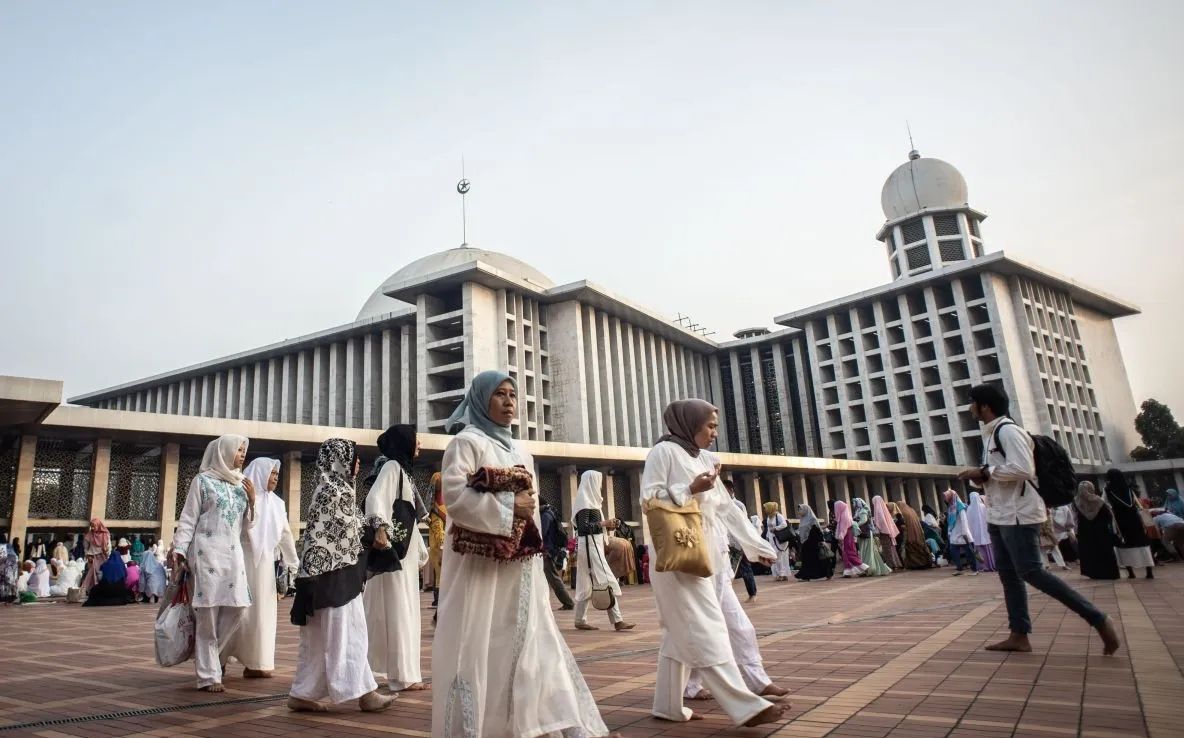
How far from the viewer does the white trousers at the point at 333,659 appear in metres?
4.39

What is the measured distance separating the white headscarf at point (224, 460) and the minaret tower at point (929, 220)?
53111mm

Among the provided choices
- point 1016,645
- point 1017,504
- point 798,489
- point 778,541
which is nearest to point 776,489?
point 798,489

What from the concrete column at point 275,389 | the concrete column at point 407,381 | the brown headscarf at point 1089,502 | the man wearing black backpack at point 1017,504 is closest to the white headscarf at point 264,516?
the man wearing black backpack at point 1017,504

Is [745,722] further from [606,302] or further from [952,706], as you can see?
[606,302]

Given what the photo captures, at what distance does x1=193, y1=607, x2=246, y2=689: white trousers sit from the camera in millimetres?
5199

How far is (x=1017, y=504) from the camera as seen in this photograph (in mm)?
5285

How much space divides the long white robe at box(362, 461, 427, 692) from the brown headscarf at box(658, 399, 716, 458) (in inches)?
78.9

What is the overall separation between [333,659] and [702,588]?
225 cm

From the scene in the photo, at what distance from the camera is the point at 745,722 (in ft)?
11.2

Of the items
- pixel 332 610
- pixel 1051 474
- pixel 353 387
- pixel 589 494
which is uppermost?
pixel 353 387

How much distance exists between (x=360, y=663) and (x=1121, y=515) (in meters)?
10.9

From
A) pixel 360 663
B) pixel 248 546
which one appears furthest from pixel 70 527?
pixel 360 663

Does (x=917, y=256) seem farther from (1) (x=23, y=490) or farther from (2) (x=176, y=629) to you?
(2) (x=176, y=629)

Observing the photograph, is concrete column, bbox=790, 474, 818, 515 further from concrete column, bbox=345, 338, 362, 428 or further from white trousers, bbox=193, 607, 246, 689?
white trousers, bbox=193, 607, 246, 689
